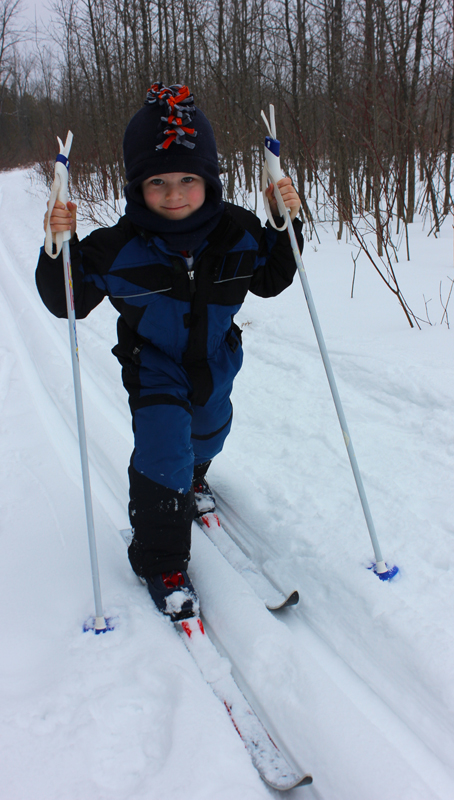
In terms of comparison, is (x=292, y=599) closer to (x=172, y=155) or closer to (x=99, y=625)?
(x=99, y=625)

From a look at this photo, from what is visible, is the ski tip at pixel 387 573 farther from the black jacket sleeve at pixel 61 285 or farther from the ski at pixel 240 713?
the black jacket sleeve at pixel 61 285

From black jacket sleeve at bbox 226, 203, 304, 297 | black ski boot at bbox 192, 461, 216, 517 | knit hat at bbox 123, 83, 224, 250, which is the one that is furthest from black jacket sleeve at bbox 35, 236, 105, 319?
black ski boot at bbox 192, 461, 216, 517

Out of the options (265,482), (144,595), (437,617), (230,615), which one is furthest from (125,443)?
(437,617)

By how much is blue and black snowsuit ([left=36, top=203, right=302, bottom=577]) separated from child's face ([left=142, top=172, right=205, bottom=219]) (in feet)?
0.35

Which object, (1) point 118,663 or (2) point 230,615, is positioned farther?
(2) point 230,615

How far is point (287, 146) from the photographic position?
905cm

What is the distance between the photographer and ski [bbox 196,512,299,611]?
1.79 metres

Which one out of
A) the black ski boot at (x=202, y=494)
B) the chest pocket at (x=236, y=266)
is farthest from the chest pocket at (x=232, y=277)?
the black ski boot at (x=202, y=494)

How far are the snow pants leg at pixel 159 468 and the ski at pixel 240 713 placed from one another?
25cm

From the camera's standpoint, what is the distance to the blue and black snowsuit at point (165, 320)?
1.75 meters

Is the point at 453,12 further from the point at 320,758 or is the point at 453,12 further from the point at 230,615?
the point at 320,758

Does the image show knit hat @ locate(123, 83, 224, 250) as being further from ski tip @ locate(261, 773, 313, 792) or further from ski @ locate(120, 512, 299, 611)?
ski tip @ locate(261, 773, 313, 792)

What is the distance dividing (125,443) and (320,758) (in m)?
1.85

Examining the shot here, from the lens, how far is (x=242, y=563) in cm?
202
